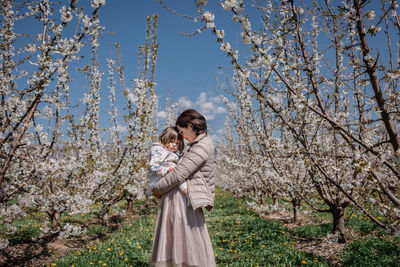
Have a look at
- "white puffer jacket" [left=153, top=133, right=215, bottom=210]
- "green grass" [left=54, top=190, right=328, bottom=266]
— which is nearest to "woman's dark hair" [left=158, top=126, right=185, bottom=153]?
"white puffer jacket" [left=153, top=133, right=215, bottom=210]

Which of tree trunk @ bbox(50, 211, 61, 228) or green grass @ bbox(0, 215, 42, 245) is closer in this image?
tree trunk @ bbox(50, 211, 61, 228)

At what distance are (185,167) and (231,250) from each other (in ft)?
9.93

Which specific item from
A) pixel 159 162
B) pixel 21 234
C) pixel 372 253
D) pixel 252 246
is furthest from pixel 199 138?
Result: pixel 21 234

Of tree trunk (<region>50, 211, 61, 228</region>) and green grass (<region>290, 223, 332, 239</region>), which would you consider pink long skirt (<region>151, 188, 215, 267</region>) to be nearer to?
tree trunk (<region>50, 211, 61, 228</region>)

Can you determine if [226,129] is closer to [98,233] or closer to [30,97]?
[98,233]

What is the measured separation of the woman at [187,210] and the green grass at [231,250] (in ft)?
6.51

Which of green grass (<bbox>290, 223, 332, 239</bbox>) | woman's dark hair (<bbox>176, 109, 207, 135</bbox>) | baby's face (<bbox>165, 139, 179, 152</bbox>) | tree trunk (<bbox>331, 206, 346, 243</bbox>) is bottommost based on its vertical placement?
green grass (<bbox>290, 223, 332, 239</bbox>)

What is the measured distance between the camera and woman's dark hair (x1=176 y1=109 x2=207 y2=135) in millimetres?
2322

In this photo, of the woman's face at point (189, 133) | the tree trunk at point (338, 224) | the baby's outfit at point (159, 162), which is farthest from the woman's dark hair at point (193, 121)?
the tree trunk at point (338, 224)

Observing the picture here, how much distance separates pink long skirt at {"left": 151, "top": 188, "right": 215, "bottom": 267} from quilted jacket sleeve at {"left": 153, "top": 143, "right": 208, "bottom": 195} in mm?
130

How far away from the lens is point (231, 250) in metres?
4.40

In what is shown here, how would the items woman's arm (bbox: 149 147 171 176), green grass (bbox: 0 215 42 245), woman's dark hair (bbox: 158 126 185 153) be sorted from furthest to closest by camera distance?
green grass (bbox: 0 215 42 245)
woman's dark hair (bbox: 158 126 185 153)
woman's arm (bbox: 149 147 171 176)

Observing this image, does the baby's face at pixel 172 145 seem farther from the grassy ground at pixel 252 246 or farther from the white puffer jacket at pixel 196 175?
the grassy ground at pixel 252 246

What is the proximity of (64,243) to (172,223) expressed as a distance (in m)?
4.40
